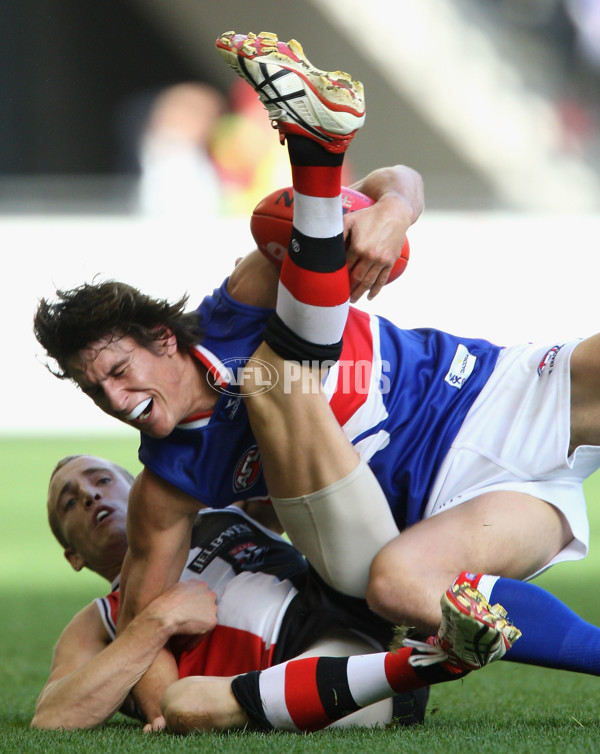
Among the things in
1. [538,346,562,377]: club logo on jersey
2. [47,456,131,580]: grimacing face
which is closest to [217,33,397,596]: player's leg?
[538,346,562,377]: club logo on jersey

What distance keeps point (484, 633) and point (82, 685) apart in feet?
3.19

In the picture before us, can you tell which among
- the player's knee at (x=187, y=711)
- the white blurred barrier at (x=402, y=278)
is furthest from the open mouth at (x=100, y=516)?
the white blurred barrier at (x=402, y=278)

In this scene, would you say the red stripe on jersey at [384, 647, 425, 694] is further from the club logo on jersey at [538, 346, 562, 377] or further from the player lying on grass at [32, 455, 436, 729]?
the club logo on jersey at [538, 346, 562, 377]

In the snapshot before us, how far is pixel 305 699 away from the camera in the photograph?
2.04 metres

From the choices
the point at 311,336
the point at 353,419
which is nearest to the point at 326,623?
the point at 353,419

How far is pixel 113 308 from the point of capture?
232cm

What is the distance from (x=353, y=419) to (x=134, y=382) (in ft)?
1.72

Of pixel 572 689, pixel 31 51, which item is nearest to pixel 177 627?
pixel 572 689

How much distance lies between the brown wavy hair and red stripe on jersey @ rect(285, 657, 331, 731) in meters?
0.80

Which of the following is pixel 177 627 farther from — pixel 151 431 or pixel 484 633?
pixel 484 633

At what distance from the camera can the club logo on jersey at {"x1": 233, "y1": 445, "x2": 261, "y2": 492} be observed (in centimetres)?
243

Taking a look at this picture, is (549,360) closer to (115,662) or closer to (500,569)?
(500,569)

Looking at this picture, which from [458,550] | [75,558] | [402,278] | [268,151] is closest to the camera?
[458,550]

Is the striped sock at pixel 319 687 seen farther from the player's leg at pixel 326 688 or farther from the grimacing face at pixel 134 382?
the grimacing face at pixel 134 382
